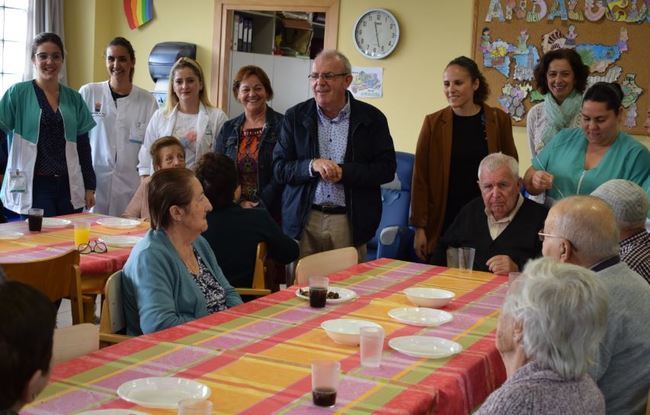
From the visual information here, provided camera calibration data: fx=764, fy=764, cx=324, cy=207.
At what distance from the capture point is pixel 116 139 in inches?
200

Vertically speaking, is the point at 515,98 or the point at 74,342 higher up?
the point at 515,98

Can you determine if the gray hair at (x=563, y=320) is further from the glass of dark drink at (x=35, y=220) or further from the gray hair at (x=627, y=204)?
the glass of dark drink at (x=35, y=220)

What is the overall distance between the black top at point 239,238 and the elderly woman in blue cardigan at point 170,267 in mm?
389

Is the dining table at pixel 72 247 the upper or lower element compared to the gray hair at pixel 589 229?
lower

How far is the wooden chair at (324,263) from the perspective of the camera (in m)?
3.13

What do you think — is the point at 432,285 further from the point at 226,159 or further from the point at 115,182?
Result: the point at 115,182

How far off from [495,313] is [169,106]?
2.71 metres

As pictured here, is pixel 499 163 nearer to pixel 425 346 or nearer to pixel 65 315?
pixel 425 346

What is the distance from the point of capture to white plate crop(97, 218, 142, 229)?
3877mm

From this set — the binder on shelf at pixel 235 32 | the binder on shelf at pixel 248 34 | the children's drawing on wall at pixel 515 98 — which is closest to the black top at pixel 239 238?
the children's drawing on wall at pixel 515 98

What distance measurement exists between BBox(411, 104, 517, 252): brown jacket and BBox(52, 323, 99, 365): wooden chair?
2386 mm

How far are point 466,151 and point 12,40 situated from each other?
18.2ft

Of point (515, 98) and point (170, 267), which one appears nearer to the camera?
point (170, 267)

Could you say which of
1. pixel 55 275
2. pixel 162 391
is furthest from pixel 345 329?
pixel 55 275
